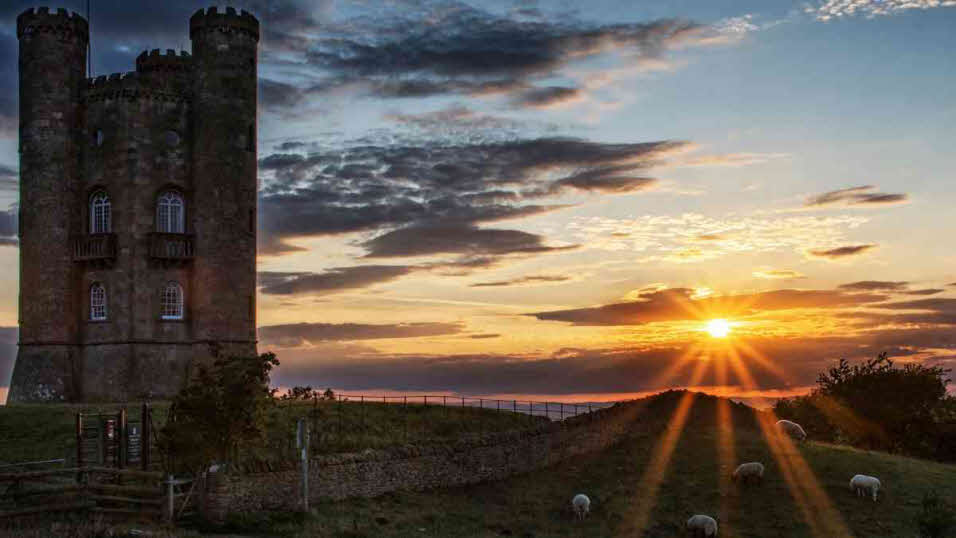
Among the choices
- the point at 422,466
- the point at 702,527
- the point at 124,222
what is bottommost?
the point at 702,527

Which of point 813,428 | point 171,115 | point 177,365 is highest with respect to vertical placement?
point 171,115

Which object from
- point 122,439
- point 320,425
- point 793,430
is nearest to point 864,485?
point 793,430

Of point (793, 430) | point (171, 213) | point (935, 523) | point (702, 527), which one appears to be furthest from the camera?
point (793, 430)

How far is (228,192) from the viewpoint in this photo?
186ft

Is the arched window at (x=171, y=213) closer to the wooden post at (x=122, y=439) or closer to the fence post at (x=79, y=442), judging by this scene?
the wooden post at (x=122, y=439)

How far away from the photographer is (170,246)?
5575 cm

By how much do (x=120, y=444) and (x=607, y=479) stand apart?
22728 mm

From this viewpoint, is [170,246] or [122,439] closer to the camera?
[122,439]

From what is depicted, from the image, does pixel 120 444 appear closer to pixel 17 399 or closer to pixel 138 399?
pixel 138 399

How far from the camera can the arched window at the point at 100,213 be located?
184 ft

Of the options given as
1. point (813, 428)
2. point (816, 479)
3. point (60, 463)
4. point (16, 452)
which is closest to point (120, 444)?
point (60, 463)

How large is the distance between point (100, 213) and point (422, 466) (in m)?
26.7

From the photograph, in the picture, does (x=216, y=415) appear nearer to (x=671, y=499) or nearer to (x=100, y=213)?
(x=671, y=499)

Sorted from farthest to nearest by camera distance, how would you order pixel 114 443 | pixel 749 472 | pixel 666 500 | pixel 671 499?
pixel 749 472 → pixel 671 499 → pixel 666 500 → pixel 114 443
